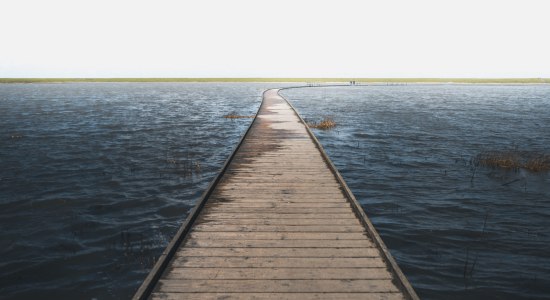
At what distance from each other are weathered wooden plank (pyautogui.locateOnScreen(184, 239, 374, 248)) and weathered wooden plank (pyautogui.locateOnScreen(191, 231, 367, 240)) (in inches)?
4.9

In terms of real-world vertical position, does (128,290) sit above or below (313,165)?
below

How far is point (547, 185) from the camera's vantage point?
44.0 ft

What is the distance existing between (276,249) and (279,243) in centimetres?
23

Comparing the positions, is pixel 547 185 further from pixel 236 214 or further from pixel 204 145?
pixel 204 145

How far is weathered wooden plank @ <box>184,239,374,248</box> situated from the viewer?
6078 mm

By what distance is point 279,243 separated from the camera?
619 centimetres

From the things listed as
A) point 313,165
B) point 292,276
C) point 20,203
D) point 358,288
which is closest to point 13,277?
point 20,203

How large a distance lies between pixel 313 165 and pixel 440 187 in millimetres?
5160

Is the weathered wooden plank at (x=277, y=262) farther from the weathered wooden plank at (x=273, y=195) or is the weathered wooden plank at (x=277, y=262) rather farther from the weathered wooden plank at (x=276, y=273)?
the weathered wooden plank at (x=273, y=195)

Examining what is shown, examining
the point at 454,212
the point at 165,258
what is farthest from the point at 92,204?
the point at 454,212

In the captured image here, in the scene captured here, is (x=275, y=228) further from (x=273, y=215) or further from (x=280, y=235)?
(x=273, y=215)

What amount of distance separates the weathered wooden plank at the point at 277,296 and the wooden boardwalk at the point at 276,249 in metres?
0.01

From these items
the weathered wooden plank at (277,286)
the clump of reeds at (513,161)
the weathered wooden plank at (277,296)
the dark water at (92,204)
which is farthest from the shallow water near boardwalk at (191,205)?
the weathered wooden plank at (277,296)

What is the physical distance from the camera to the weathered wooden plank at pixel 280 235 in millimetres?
6391
